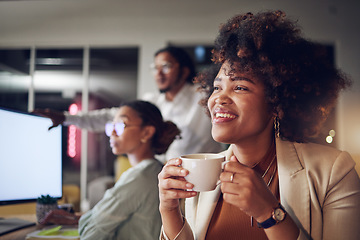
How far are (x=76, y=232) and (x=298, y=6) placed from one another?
16.4 feet

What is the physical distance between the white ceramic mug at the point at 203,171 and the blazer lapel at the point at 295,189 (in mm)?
353

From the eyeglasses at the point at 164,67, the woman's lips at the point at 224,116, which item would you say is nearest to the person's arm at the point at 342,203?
the woman's lips at the point at 224,116

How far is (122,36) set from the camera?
17.1 feet

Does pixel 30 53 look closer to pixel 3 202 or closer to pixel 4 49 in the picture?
pixel 4 49

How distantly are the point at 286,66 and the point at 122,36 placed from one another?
4.53 metres

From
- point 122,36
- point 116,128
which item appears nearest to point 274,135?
point 116,128

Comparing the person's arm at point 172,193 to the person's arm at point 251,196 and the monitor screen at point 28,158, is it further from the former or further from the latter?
the monitor screen at point 28,158

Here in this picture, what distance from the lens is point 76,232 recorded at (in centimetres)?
145

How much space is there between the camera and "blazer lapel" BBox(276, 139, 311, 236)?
103 cm

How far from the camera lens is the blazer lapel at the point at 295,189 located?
3.39 ft

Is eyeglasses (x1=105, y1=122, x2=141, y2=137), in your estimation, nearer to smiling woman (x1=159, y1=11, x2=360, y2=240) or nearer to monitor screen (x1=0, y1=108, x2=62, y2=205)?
monitor screen (x1=0, y1=108, x2=62, y2=205)

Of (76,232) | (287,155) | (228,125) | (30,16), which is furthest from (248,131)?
(30,16)

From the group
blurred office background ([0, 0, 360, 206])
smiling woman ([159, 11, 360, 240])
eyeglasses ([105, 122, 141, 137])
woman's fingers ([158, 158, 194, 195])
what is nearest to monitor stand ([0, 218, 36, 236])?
eyeglasses ([105, 122, 141, 137])

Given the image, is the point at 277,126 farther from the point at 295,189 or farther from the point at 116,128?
the point at 116,128
